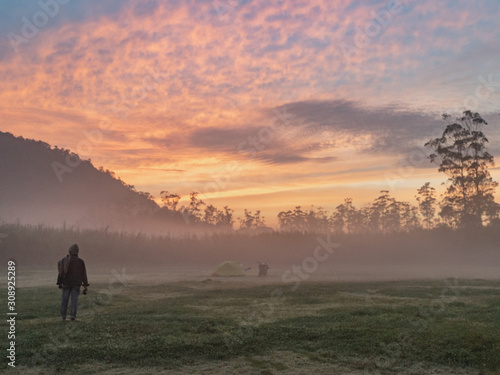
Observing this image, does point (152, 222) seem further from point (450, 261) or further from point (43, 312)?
point (43, 312)

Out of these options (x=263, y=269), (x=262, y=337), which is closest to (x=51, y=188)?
(x=263, y=269)

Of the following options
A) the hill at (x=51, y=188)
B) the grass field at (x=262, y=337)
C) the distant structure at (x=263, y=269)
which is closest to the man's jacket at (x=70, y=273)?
the grass field at (x=262, y=337)

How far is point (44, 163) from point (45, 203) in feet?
50.2

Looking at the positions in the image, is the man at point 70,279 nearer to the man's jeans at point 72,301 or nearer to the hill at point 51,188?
the man's jeans at point 72,301

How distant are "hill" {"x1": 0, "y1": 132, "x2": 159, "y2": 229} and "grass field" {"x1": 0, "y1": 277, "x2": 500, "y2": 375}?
117044 mm

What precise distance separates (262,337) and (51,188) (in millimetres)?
168533

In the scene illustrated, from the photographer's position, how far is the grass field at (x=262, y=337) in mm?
9250

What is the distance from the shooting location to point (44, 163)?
162625 mm

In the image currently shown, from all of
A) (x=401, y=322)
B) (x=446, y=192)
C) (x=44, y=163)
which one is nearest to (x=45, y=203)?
(x=44, y=163)

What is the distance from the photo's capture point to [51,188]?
164 metres

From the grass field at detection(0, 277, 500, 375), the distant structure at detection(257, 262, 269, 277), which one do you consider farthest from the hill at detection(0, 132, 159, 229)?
the grass field at detection(0, 277, 500, 375)

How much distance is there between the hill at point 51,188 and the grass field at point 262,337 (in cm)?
11704

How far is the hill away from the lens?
14425 centimetres

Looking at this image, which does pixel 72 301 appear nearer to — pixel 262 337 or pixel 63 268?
pixel 63 268
